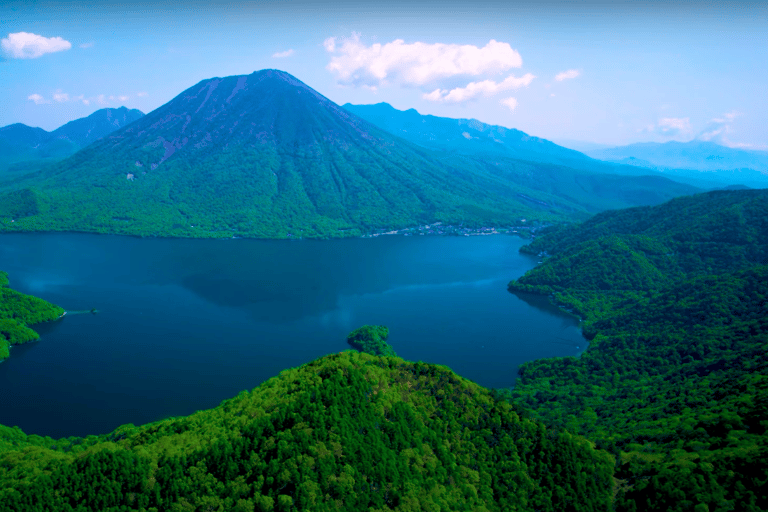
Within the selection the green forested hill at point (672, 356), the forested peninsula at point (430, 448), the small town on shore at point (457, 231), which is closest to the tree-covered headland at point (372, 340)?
the green forested hill at point (672, 356)

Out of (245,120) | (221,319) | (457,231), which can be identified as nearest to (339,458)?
(221,319)

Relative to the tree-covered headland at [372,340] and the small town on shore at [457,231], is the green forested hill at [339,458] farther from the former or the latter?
the small town on shore at [457,231]

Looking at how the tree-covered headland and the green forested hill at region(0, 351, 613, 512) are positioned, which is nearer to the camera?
the green forested hill at region(0, 351, 613, 512)

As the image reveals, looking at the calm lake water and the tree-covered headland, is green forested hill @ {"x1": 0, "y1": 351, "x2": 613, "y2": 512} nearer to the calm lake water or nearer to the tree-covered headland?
the calm lake water

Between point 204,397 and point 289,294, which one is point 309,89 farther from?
point 204,397

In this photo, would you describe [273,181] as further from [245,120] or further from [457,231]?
[457,231]

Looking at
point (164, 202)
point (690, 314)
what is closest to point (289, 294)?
point (690, 314)

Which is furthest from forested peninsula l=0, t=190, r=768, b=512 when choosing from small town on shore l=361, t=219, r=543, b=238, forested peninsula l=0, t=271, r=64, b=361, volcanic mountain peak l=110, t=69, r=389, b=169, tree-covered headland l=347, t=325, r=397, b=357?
volcanic mountain peak l=110, t=69, r=389, b=169
